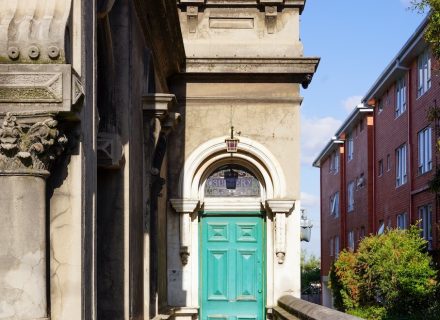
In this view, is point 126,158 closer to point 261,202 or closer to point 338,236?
point 261,202

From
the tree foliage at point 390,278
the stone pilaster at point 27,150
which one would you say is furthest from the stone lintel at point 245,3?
the stone pilaster at point 27,150

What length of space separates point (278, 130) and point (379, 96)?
76.8ft

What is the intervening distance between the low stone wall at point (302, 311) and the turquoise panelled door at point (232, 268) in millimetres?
1151

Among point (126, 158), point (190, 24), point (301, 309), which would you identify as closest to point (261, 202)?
point (190, 24)

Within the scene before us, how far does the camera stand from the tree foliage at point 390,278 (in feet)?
85.3

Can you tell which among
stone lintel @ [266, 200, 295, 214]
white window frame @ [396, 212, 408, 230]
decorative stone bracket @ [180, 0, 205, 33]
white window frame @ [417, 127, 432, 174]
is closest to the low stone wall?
stone lintel @ [266, 200, 295, 214]

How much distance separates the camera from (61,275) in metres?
7.11

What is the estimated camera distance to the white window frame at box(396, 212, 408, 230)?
34812 millimetres

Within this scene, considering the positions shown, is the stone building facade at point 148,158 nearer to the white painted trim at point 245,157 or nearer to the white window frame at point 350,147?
the white painted trim at point 245,157

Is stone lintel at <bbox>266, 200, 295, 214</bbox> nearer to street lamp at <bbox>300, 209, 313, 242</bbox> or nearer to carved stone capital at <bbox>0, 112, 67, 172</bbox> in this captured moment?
street lamp at <bbox>300, 209, 313, 242</bbox>

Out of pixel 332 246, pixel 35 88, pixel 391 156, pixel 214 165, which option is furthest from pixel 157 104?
pixel 332 246

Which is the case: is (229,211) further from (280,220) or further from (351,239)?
(351,239)

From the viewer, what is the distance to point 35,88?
6672 millimetres

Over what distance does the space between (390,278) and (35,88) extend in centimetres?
2102
